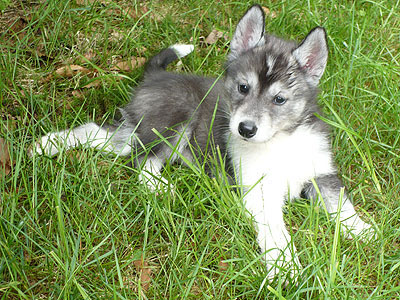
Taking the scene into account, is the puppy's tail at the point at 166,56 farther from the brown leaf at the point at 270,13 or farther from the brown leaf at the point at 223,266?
the brown leaf at the point at 223,266

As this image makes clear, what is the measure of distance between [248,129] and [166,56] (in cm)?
161

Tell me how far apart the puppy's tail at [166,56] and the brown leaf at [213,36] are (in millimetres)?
666

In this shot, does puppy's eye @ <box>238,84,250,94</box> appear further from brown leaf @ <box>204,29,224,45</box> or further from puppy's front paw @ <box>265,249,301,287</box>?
brown leaf @ <box>204,29,224,45</box>

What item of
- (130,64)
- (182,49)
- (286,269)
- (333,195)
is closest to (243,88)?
(333,195)

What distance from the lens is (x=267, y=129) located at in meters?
3.69

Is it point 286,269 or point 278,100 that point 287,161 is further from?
point 286,269

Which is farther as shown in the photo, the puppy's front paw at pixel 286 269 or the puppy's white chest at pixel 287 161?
the puppy's white chest at pixel 287 161

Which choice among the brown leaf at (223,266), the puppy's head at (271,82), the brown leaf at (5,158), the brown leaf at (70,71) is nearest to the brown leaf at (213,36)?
the brown leaf at (70,71)

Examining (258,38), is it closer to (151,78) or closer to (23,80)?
(151,78)

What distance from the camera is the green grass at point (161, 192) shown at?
10.3 ft

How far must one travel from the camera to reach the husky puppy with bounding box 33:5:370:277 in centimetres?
372

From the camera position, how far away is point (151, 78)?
15.5 ft

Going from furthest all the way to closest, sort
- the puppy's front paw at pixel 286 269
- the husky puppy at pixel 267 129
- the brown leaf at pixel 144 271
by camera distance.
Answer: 1. the husky puppy at pixel 267 129
2. the brown leaf at pixel 144 271
3. the puppy's front paw at pixel 286 269

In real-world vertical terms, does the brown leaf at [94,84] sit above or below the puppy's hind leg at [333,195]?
below
